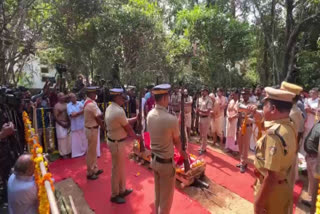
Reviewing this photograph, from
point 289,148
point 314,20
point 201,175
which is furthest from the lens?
point 314,20

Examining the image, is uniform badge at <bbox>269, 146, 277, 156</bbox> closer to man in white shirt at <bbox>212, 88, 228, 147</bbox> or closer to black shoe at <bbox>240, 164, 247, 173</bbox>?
black shoe at <bbox>240, 164, 247, 173</bbox>

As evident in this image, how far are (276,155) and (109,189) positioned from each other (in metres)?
3.32

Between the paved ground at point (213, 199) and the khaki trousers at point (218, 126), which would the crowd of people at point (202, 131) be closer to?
the khaki trousers at point (218, 126)

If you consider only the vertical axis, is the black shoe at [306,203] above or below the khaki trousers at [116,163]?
below

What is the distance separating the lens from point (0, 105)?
143 inches

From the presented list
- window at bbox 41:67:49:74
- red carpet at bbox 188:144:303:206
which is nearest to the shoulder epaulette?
red carpet at bbox 188:144:303:206

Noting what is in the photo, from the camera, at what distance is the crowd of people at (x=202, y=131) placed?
204cm

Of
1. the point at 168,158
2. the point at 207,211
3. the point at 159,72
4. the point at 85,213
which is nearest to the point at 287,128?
the point at 168,158

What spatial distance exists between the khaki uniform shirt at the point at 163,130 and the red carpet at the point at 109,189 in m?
1.35

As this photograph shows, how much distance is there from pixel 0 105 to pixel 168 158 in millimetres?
3048

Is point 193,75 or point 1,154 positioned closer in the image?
point 1,154

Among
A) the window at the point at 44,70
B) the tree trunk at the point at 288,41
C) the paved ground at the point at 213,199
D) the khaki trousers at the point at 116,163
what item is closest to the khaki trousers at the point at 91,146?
the paved ground at the point at 213,199

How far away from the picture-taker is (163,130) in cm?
279

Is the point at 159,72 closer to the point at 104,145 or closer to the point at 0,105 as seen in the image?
the point at 104,145
